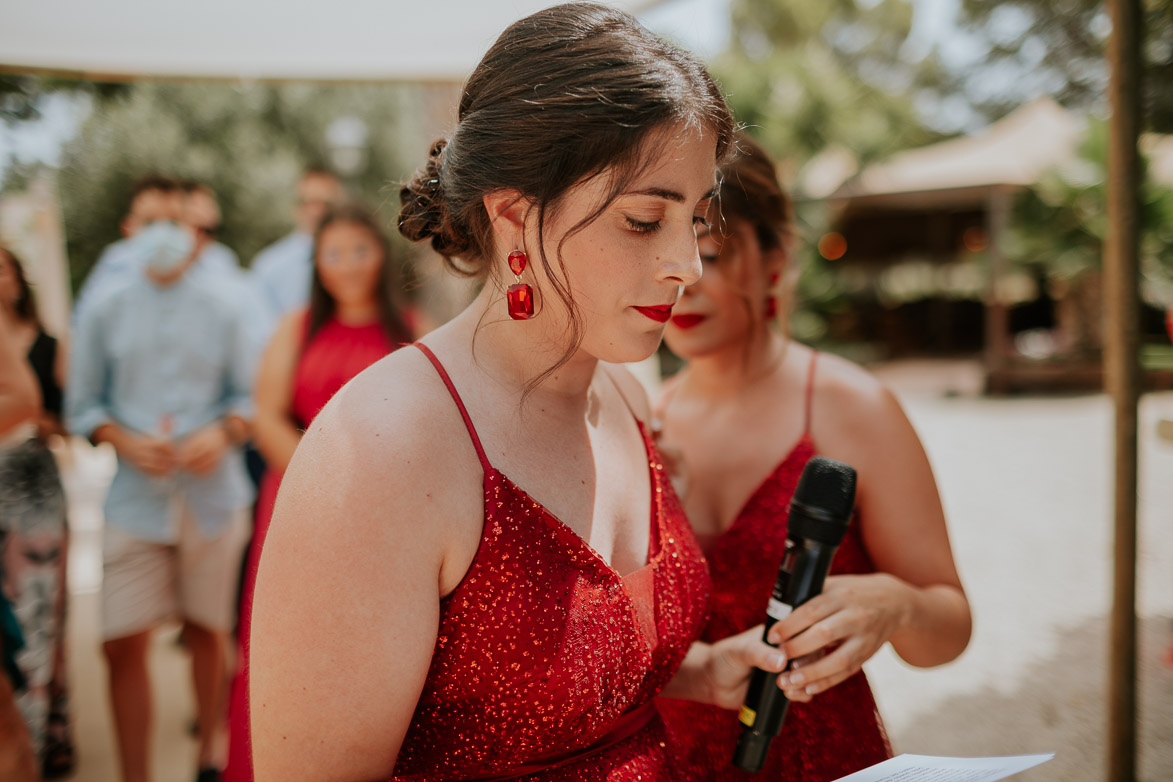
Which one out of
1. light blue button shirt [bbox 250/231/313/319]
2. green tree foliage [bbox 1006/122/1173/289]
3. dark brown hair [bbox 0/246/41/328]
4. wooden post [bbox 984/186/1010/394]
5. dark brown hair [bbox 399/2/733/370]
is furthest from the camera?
wooden post [bbox 984/186/1010/394]

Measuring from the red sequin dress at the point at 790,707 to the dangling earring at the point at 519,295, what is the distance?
2.58ft

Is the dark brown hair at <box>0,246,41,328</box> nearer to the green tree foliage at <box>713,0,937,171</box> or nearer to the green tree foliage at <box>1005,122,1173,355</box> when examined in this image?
Result: the green tree foliage at <box>713,0,937,171</box>

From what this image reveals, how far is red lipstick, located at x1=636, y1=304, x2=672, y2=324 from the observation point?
121cm

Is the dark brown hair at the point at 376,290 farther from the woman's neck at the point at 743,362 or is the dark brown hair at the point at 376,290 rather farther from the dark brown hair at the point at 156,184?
the woman's neck at the point at 743,362

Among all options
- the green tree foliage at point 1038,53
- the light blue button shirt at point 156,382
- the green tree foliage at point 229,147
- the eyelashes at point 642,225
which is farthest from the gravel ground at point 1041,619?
the green tree foliage at point 1038,53

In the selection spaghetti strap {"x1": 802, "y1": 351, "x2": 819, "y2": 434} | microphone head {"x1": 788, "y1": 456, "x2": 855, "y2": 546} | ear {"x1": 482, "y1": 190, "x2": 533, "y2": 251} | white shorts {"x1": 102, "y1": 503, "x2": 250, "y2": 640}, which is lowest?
white shorts {"x1": 102, "y1": 503, "x2": 250, "y2": 640}

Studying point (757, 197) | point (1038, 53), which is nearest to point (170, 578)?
point (757, 197)

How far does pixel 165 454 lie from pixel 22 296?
31.3 inches

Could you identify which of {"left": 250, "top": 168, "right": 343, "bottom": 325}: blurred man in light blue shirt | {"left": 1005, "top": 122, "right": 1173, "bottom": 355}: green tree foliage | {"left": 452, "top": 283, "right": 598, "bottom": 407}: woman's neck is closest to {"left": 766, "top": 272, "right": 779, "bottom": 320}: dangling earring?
{"left": 452, "top": 283, "right": 598, "bottom": 407}: woman's neck

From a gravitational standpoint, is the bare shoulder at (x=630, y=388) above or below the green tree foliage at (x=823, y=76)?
below

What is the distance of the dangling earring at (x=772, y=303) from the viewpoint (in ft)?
6.50

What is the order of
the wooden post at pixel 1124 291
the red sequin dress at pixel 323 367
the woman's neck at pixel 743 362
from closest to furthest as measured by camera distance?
1. the woman's neck at pixel 743 362
2. the wooden post at pixel 1124 291
3. the red sequin dress at pixel 323 367

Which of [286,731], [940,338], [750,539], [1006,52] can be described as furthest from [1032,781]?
[1006,52]

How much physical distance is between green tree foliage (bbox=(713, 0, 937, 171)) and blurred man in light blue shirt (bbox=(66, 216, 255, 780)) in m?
2.44
